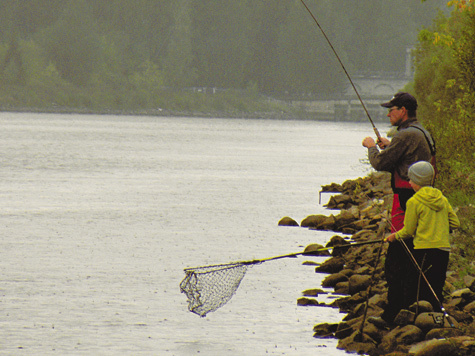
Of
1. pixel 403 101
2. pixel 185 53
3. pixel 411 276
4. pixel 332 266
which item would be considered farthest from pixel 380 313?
pixel 185 53

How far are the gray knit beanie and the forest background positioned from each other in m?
140

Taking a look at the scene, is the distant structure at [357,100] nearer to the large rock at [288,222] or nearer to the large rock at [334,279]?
the large rock at [288,222]

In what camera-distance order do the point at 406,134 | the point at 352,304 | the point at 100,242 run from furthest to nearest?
1. the point at 100,242
2. the point at 352,304
3. the point at 406,134

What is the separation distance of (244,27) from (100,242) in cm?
16923

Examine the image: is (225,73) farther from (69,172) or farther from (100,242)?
(100,242)

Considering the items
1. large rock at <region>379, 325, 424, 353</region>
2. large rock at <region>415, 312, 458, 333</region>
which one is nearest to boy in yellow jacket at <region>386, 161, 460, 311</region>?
large rock at <region>415, 312, 458, 333</region>

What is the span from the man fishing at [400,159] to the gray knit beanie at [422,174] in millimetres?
401

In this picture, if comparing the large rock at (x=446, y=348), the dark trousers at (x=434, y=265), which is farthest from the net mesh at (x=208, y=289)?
the large rock at (x=446, y=348)

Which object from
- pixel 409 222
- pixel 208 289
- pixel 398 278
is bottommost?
pixel 208 289

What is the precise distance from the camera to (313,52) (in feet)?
575

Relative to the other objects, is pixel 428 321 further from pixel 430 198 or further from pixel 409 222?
pixel 430 198

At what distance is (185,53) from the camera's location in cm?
17050

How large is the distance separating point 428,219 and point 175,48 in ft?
531

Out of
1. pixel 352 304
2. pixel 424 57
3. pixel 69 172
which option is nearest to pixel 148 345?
pixel 352 304
